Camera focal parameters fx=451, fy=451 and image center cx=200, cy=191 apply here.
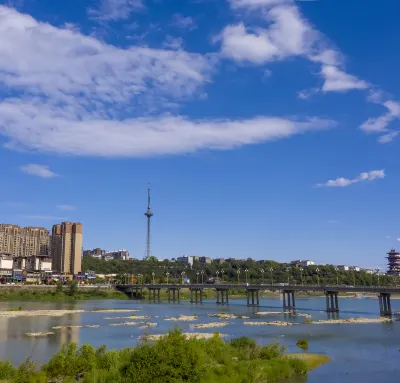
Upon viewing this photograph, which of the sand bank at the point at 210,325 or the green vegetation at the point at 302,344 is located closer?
the green vegetation at the point at 302,344

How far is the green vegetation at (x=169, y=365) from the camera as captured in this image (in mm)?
29062

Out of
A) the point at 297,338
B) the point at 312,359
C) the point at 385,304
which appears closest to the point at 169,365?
the point at 312,359

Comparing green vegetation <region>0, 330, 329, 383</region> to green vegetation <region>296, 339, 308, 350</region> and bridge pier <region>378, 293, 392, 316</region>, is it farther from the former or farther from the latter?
bridge pier <region>378, 293, 392, 316</region>

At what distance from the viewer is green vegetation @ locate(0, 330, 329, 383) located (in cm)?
2906

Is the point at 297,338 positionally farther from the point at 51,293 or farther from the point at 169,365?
the point at 51,293

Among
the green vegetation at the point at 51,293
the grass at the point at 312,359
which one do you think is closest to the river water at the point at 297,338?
the grass at the point at 312,359

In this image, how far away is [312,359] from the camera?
51.3 metres

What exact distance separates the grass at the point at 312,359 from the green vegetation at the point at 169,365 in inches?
7.6

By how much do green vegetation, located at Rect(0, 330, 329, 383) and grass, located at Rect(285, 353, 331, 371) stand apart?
0.63 feet

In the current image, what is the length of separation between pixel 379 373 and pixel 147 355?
28211mm

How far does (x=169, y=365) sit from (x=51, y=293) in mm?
167939

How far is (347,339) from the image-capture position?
226ft

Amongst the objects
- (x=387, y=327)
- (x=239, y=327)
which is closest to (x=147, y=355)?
(x=239, y=327)

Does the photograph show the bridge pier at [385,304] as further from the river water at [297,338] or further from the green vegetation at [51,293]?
the green vegetation at [51,293]
